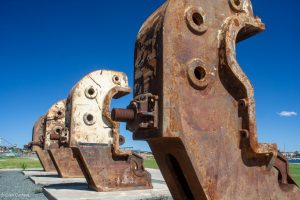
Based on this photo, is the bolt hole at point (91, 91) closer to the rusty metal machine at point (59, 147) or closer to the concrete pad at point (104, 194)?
the rusty metal machine at point (59, 147)

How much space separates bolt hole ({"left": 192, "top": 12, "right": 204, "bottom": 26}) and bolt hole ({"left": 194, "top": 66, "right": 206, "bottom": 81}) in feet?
1.77

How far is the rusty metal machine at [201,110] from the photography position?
3521mm

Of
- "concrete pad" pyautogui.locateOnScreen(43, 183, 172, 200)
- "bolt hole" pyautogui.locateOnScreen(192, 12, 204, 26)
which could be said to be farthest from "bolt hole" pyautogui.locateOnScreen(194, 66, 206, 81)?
"concrete pad" pyautogui.locateOnScreen(43, 183, 172, 200)

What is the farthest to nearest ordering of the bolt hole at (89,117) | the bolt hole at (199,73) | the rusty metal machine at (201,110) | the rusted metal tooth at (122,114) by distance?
the bolt hole at (89,117)
the bolt hole at (199,73)
the rusted metal tooth at (122,114)
the rusty metal machine at (201,110)

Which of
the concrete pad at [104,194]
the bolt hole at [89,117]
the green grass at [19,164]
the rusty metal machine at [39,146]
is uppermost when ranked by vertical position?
the bolt hole at [89,117]

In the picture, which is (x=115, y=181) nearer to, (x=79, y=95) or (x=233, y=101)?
(x=79, y=95)

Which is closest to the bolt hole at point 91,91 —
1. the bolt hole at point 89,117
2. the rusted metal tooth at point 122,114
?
the bolt hole at point 89,117

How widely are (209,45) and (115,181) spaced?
5979 mm

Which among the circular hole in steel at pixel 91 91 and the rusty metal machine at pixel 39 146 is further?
the rusty metal machine at pixel 39 146

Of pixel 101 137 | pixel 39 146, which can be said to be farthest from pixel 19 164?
pixel 101 137

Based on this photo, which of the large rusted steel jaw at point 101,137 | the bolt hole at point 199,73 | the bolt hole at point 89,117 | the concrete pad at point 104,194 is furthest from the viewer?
the bolt hole at point 89,117

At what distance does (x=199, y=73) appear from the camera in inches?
152

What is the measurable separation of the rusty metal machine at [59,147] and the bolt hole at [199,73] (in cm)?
633

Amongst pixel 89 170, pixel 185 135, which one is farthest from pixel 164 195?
pixel 185 135
